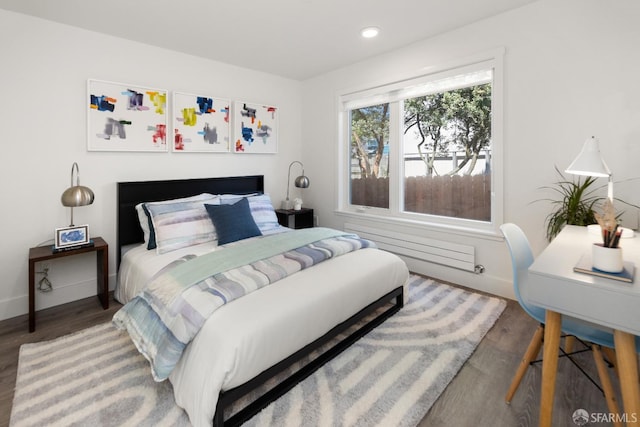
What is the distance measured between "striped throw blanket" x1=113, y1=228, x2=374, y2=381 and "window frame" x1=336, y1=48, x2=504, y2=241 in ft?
4.40

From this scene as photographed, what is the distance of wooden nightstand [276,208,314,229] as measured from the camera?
4145mm

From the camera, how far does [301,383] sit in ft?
5.89

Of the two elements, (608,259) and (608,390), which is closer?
(608,259)

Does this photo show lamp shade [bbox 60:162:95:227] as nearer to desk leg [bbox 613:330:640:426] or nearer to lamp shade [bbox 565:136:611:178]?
desk leg [bbox 613:330:640:426]

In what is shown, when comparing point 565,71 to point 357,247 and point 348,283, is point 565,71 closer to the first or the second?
point 357,247

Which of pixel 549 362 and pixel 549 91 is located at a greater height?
pixel 549 91

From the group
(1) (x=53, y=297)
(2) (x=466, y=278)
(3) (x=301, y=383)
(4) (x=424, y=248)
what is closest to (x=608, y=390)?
(3) (x=301, y=383)

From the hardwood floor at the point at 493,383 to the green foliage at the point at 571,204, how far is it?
80 cm

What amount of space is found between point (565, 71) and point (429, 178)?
1434 millimetres

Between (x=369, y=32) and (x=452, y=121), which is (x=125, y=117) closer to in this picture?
(x=369, y=32)

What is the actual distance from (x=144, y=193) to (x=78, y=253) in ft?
2.67

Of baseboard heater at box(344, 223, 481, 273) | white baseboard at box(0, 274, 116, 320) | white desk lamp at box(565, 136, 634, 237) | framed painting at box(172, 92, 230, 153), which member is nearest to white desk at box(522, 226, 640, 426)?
white desk lamp at box(565, 136, 634, 237)

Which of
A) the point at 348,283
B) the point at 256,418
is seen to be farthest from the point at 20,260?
the point at 348,283

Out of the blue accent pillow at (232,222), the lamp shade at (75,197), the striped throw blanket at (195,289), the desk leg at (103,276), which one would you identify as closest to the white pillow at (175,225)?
the blue accent pillow at (232,222)
